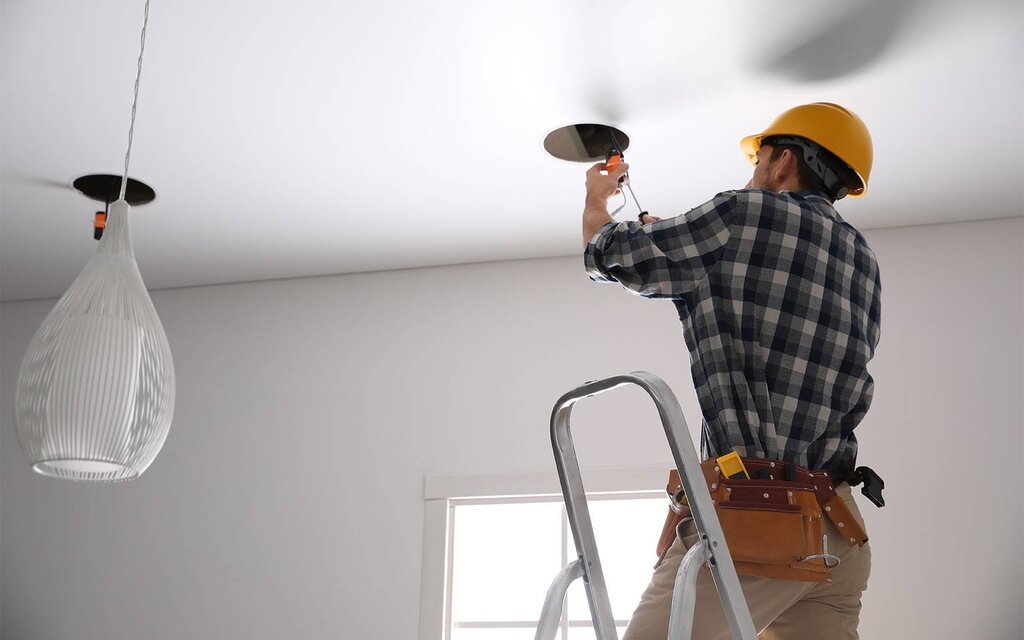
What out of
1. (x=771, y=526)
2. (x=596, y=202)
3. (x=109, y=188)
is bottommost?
(x=771, y=526)

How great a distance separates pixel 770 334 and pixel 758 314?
38 millimetres

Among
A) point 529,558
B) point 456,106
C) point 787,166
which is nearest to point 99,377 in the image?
point 456,106

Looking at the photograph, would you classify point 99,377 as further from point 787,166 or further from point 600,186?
point 787,166

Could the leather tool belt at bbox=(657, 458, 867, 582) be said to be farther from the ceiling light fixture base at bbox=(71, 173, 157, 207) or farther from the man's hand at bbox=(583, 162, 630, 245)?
the ceiling light fixture base at bbox=(71, 173, 157, 207)

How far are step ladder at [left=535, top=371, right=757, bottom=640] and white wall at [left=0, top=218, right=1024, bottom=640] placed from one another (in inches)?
76.2

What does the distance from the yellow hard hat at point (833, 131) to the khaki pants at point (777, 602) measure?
64 cm

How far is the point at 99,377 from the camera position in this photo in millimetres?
2129

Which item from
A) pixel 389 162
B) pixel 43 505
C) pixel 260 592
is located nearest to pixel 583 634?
pixel 260 592

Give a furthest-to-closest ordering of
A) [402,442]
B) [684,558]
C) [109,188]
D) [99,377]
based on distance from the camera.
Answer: [402,442], [109,188], [99,377], [684,558]

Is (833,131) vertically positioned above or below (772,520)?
above

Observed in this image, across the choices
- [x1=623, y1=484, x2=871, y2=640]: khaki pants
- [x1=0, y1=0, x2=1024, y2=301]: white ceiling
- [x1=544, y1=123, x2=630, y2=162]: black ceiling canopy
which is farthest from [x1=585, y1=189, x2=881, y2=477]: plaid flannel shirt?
[x1=544, y1=123, x2=630, y2=162]: black ceiling canopy

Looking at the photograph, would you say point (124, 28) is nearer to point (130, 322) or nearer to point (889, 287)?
point (130, 322)

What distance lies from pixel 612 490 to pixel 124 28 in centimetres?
211

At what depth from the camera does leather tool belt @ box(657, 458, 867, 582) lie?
1.51 m
